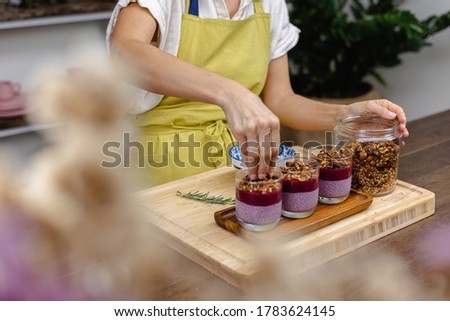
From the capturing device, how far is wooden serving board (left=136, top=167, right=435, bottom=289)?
75 cm

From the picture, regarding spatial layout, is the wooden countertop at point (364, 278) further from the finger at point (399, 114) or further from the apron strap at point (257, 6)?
the apron strap at point (257, 6)

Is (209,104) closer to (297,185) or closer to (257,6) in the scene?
(257,6)

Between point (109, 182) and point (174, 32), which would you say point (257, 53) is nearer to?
point (174, 32)

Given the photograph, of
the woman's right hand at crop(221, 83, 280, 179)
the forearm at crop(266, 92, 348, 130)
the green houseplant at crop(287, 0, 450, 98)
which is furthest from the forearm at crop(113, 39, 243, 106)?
the green houseplant at crop(287, 0, 450, 98)

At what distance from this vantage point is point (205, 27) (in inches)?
49.1

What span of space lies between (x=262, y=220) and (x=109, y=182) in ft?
1.63

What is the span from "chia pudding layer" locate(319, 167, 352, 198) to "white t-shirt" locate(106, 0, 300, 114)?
473mm

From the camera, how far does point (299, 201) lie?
829 millimetres

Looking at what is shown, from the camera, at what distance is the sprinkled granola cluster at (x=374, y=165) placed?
94 centimetres

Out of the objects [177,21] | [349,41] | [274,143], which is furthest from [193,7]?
[349,41]

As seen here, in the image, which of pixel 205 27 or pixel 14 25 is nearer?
pixel 205 27
